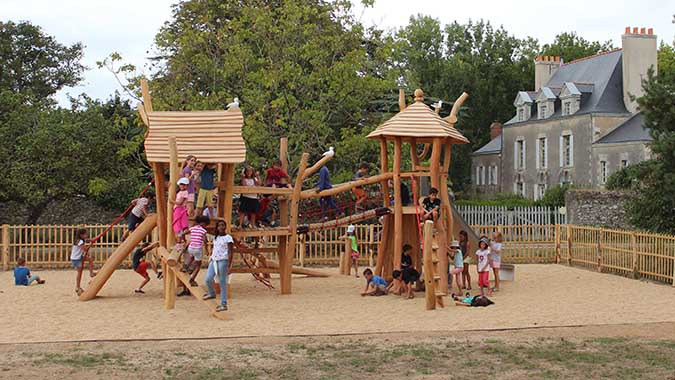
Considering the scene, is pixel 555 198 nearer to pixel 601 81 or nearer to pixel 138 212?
pixel 601 81

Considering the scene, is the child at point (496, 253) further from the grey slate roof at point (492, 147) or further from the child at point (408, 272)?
the grey slate roof at point (492, 147)

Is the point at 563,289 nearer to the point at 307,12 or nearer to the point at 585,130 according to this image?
the point at 307,12

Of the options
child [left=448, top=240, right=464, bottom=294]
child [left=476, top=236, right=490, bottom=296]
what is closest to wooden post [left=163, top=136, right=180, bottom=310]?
child [left=448, top=240, right=464, bottom=294]

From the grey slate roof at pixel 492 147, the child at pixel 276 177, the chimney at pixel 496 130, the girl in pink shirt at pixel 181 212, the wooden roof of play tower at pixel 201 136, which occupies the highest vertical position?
the chimney at pixel 496 130

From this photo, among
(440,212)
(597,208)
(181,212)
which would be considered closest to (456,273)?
(440,212)

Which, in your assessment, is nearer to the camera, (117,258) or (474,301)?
(474,301)

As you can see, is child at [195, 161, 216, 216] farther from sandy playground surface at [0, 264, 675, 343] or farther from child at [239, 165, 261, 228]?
sandy playground surface at [0, 264, 675, 343]

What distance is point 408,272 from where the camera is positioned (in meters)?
16.1

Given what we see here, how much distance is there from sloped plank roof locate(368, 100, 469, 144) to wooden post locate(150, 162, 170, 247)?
4255 millimetres

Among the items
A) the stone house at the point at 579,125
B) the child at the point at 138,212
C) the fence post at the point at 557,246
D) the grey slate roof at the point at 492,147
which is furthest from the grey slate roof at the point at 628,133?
the child at the point at 138,212

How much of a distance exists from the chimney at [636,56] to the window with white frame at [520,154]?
8507 mm

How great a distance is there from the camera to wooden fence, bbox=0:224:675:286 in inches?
769

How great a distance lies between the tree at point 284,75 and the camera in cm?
2611

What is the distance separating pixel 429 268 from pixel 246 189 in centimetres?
378
